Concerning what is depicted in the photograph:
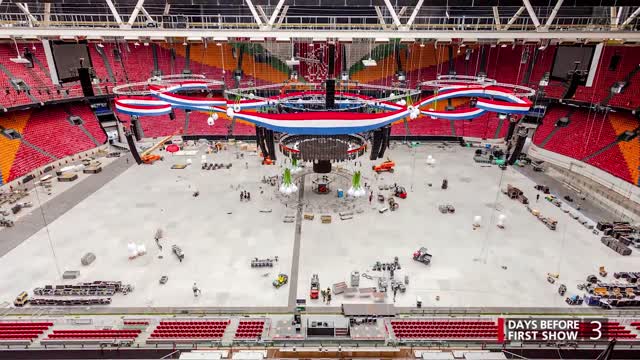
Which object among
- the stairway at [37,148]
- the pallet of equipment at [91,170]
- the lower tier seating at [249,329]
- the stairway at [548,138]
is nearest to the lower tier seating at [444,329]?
the lower tier seating at [249,329]

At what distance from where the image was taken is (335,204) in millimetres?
32094

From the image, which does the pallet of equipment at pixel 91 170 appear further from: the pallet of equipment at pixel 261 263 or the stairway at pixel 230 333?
the stairway at pixel 230 333

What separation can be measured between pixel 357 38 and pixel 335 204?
13.8 metres

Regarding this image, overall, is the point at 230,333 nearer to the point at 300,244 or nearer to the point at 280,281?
the point at 280,281

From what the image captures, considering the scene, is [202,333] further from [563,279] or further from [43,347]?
[563,279]

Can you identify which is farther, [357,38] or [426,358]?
[357,38]

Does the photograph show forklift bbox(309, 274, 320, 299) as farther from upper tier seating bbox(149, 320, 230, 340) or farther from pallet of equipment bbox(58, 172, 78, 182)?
pallet of equipment bbox(58, 172, 78, 182)

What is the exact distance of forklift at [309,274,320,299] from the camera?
20.7m

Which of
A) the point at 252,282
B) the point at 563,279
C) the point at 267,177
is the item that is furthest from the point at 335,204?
the point at 563,279

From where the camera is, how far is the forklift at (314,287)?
2071cm
